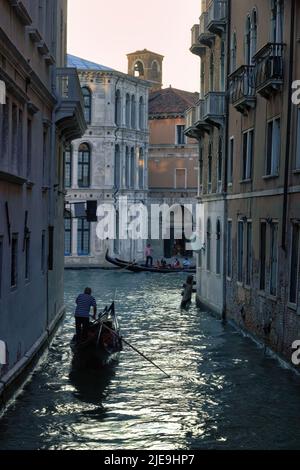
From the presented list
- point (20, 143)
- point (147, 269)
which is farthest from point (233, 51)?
point (147, 269)

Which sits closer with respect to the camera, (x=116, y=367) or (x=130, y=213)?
(x=116, y=367)

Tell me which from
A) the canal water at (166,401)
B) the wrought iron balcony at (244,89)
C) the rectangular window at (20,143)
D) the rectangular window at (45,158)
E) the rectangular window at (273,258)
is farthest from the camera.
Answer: the wrought iron balcony at (244,89)

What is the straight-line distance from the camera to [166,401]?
11.5m

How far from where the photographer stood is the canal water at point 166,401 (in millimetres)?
9508

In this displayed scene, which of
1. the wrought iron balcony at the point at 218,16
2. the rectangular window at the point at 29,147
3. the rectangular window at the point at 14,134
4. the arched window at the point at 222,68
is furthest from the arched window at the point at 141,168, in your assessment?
the rectangular window at the point at 14,134

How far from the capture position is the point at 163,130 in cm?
4634

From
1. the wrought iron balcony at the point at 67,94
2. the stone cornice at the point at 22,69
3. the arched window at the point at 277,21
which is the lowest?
the stone cornice at the point at 22,69

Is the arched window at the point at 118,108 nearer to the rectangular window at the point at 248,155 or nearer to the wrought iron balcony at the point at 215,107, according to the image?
the wrought iron balcony at the point at 215,107

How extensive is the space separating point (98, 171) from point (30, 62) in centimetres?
2635

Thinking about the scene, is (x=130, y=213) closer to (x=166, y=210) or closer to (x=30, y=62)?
(x=166, y=210)

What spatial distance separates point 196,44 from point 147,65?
3880 centimetres

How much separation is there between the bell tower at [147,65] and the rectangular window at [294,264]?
159 ft

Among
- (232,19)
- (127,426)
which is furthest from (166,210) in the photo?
(127,426)

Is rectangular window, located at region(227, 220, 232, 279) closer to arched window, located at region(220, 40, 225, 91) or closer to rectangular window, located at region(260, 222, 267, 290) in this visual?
rectangular window, located at region(260, 222, 267, 290)
